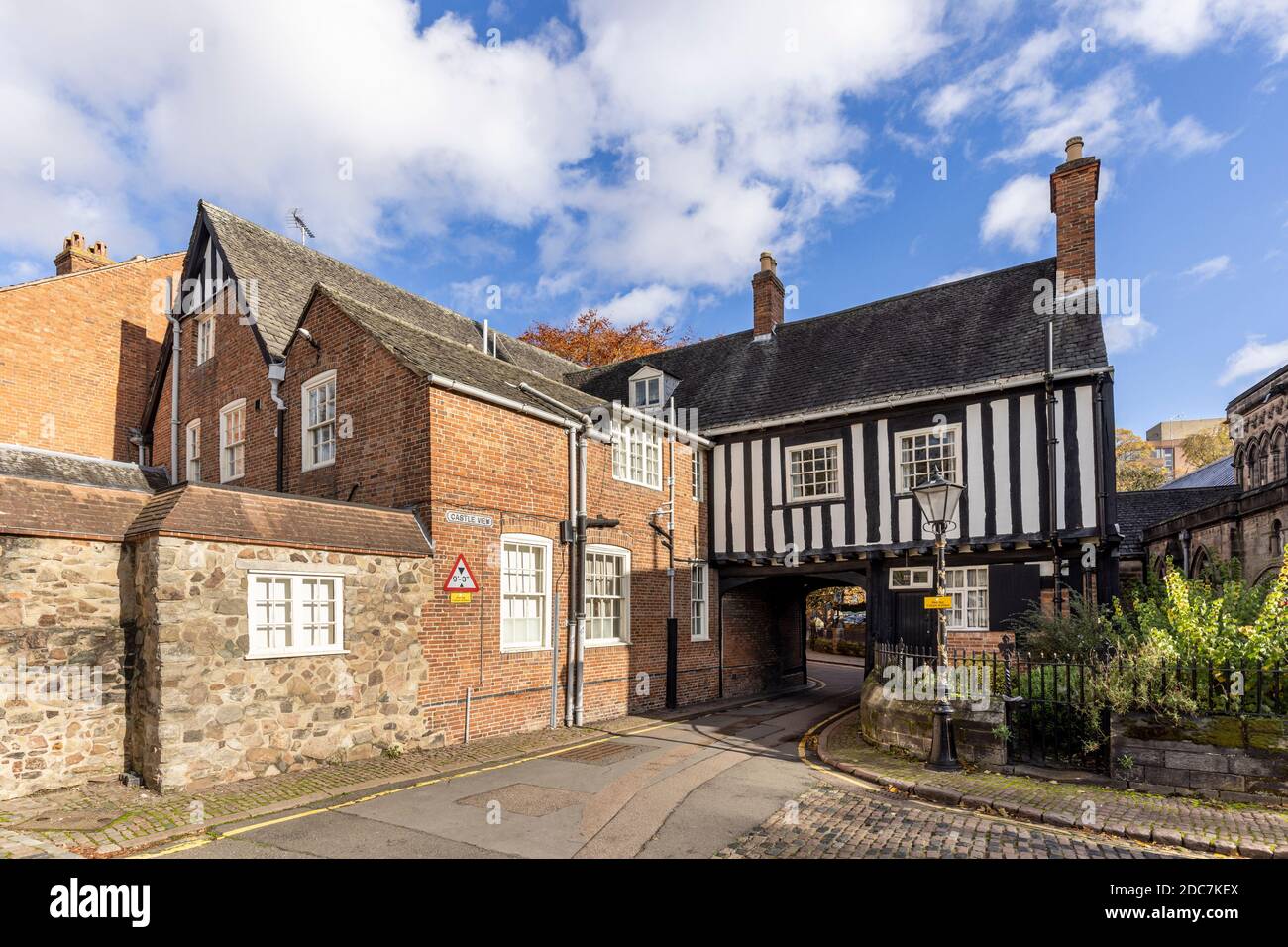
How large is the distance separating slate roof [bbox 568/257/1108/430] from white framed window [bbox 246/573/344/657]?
37.4 ft

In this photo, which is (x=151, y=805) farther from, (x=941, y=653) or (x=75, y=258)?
(x=75, y=258)

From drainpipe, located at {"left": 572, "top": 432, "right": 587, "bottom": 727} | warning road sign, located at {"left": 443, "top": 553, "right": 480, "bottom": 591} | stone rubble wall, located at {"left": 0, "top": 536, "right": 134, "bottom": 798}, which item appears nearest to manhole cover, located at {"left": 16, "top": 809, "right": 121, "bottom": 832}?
stone rubble wall, located at {"left": 0, "top": 536, "right": 134, "bottom": 798}

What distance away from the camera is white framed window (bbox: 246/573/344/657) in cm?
954

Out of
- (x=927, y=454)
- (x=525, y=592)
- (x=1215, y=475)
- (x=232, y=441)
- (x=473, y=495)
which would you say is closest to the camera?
(x=473, y=495)

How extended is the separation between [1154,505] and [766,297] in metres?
16.8

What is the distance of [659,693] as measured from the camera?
54.0 ft

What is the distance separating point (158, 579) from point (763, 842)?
7.30 m

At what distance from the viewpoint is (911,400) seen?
53.9ft

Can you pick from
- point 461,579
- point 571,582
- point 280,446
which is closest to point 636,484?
point 571,582

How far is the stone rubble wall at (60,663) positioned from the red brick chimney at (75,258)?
18549 millimetres

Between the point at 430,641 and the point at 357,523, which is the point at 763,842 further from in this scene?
the point at 357,523

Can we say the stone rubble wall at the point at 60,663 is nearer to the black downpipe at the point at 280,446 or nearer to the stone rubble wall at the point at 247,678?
the stone rubble wall at the point at 247,678

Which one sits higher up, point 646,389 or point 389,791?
point 646,389
